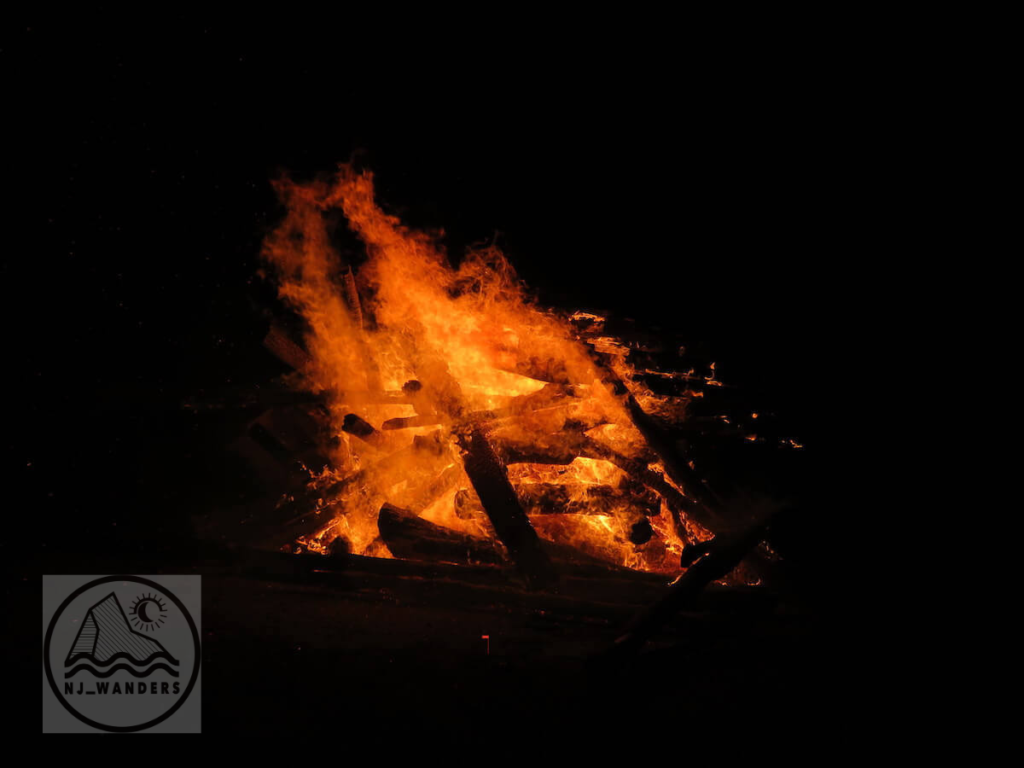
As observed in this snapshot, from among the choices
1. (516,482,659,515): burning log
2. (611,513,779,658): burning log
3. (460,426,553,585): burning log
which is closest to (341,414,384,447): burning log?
(460,426,553,585): burning log

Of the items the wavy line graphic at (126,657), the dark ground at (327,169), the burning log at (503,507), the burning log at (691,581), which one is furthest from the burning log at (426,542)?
the dark ground at (327,169)

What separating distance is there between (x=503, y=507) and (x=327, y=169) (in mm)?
3869

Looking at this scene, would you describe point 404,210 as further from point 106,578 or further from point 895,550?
point 895,550

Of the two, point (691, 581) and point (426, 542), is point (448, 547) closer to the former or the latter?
point (426, 542)

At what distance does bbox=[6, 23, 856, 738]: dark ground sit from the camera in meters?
4.06

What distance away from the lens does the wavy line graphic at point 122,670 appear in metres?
2.27

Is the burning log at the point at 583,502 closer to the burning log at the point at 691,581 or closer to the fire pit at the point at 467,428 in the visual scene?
the fire pit at the point at 467,428

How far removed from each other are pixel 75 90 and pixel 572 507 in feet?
20.3

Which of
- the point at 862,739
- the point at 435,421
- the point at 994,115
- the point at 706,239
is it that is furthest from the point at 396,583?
the point at 994,115

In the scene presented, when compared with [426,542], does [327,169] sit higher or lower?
higher

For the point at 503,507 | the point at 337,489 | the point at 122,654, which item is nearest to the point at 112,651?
the point at 122,654

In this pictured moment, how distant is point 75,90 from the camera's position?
462 centimetres

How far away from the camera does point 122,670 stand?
2361 millimetres

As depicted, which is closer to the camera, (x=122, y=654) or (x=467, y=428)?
(x=122, y=654)
